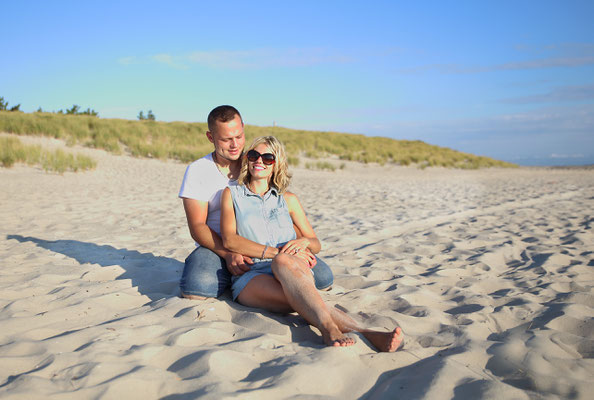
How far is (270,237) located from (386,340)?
3.78ft

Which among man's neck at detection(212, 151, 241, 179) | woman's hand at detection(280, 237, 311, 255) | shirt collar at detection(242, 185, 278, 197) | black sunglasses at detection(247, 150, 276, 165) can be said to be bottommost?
woman's hand at detection(280, 237, 311, 255)

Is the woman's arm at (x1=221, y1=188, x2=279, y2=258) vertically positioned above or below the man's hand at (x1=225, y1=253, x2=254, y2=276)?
above

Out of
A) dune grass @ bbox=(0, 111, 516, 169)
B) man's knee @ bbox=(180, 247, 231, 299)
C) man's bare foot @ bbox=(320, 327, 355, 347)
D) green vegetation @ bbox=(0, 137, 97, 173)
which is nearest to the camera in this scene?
man's bare foot @ bbox=(320, 327, 355, 347)

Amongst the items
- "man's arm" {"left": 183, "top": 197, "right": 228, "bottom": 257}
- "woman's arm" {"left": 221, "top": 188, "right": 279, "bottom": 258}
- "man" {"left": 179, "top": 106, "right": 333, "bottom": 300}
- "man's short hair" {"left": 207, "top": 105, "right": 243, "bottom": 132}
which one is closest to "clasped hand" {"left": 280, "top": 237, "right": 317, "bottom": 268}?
"woman's arm" {"left": 221, "top": 188, "right": 279, "bottom": 258}

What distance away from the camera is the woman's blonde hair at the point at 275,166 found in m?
3.10

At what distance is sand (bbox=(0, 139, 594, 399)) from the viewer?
1994 mm

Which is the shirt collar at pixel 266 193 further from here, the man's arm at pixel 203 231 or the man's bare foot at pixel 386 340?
the man's bare foot at pixel 386 340

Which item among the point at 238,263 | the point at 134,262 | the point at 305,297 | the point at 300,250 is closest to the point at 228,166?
the point at 238,263

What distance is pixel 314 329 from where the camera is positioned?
272 centimetres

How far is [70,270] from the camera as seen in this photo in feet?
12.8

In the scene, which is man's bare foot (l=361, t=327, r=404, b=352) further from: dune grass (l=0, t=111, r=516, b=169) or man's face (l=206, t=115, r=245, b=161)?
dune grass (l=0, t=111, r=516, b=169)

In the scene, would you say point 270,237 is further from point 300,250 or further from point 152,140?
point 152,140

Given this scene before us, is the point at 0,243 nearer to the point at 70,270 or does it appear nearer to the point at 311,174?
the point at 70,270

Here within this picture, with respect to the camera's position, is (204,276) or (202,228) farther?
(202,228)
